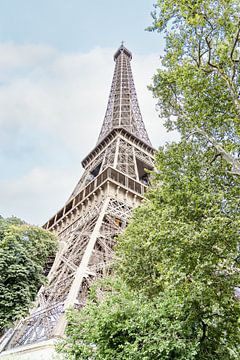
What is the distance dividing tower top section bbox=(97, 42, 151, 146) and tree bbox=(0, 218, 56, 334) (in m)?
20.2

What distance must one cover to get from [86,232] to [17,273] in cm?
545

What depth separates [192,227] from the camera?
6.32 meters

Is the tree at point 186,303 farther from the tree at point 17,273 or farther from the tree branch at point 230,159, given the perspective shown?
the tree at point 17,273

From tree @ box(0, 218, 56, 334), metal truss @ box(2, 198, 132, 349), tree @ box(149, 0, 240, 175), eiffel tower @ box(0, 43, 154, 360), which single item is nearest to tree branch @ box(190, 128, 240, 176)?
tree @ box(149, 0, 240, 175)

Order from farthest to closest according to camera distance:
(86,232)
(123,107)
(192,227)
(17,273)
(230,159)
A: 1. (123,107)
2. (86,232)
3. (17,273)
4. (230,159)
5. (192,227)

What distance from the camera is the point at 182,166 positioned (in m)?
8.12

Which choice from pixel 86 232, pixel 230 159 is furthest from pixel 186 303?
pixel 86 232

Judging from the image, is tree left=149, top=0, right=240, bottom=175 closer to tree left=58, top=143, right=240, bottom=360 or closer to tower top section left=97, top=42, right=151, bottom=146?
tree left=58, top=143, right=240, bottom=360

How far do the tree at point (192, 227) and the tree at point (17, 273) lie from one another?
6524mm

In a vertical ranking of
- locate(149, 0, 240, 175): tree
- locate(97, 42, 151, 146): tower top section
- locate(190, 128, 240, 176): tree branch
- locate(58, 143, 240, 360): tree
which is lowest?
locate(58, 143, 240, 360): tree

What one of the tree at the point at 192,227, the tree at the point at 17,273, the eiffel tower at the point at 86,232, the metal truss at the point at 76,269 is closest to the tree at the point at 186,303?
the tree at the point at 192,227

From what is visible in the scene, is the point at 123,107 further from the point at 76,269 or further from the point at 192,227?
the point at 192,227

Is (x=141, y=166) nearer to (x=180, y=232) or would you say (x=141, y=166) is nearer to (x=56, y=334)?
(x=56, y=334)

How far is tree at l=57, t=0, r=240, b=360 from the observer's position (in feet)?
20.2
